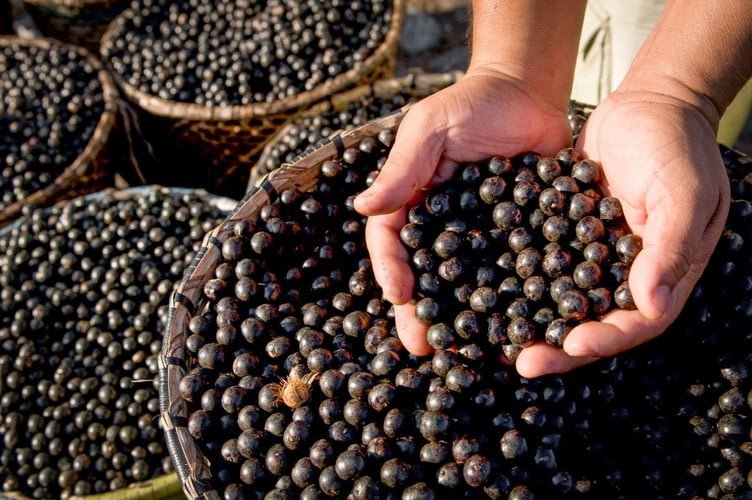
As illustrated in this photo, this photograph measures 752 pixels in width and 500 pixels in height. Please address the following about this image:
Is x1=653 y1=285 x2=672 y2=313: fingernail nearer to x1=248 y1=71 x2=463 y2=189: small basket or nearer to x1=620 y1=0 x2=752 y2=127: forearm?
x1=620 y1=0 x2=752 y2=127: forearm

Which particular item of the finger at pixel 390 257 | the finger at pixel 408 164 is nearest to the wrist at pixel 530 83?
the finger at pixel 408 164

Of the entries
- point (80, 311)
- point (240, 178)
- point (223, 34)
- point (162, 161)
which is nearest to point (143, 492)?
point (80, 311)

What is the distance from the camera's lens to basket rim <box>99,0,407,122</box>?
302cm

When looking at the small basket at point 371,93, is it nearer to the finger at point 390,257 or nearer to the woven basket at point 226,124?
the woven basket at point 226,124

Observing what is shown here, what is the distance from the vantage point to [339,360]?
1.55 metres

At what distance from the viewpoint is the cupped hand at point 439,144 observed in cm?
156

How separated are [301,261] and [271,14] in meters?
2.10

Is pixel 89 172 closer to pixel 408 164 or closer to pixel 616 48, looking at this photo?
pixel 408 164

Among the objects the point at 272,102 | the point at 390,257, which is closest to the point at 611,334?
the point at 390,257

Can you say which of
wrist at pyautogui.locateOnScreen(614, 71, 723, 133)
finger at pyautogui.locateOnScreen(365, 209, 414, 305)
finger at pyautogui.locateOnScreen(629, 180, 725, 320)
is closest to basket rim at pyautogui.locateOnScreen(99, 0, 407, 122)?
finger at pyautogui.locateOnScreen(365, 209, 414, 305)

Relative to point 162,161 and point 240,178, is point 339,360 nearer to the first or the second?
point 240,178

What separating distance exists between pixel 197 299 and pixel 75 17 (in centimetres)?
324

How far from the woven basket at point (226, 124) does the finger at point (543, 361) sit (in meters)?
2.02

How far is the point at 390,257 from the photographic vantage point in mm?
1593
